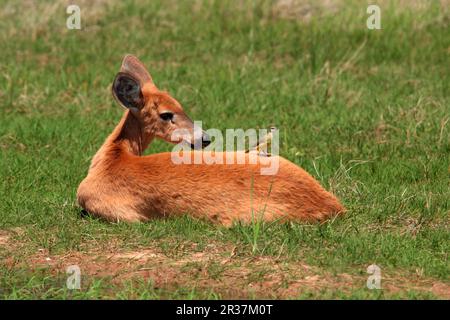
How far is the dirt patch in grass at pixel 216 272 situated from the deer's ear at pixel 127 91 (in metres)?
1.50

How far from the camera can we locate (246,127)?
11.0 m

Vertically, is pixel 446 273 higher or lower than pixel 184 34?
lower

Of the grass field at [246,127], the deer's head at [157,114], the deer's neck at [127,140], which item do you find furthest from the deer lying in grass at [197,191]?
the deer's head at [157,114]

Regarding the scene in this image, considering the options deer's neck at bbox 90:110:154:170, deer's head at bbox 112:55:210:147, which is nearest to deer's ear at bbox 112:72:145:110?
deer's head at bbox 112:55:210:147

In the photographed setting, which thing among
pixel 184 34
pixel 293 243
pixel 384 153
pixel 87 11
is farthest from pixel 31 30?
pixel 293 243

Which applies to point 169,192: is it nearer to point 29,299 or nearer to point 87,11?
point 29,299

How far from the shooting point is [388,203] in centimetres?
812

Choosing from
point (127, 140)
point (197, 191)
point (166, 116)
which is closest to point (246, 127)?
point (166, 116)

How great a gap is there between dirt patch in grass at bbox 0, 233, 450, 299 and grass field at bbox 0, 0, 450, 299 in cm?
1

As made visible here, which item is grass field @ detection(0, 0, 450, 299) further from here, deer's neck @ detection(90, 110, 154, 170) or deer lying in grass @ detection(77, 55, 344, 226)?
deer's neck @ detection(90, 110, 154, 170)

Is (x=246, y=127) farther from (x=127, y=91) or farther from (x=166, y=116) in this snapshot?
(x=127, y=91)

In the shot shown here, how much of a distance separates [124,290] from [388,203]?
103 inches

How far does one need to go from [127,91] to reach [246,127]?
9.32ft

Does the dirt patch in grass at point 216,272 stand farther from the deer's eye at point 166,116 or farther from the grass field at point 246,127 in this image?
the deer's eye at point 166,116
